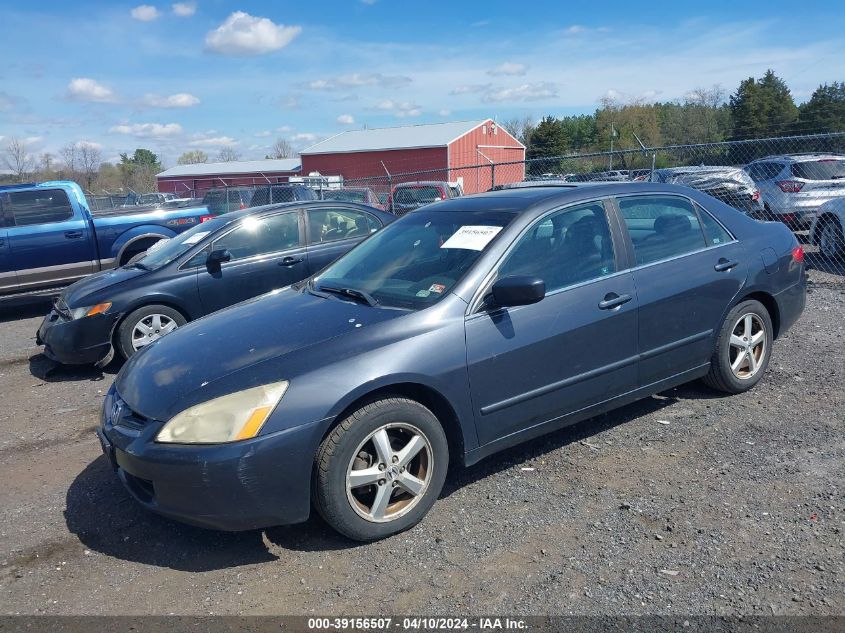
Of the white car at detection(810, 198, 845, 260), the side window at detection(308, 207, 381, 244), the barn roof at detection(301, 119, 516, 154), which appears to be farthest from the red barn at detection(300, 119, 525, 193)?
the side window at detection(308, 207, 381, 244)

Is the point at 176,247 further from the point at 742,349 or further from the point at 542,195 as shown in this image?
the point at 742,349

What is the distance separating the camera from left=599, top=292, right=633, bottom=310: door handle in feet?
13.5

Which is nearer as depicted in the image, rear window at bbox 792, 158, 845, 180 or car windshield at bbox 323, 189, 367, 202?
rear window at bbox 792, 158, 845, 180

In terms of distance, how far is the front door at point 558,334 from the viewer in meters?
3.68

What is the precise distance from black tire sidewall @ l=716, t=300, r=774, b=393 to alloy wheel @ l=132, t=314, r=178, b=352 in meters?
4.79

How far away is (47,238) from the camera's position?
9.74m

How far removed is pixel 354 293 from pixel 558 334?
3.92 ft

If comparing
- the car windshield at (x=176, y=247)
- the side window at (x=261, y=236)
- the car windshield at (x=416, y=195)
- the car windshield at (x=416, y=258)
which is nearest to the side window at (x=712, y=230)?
the car windshield at (x=416, y=258)

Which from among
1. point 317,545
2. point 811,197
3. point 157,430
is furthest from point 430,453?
point 811,197

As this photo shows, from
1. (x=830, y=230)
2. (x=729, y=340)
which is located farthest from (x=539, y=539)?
(x=830, y=230)

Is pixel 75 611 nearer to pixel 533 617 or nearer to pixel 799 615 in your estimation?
pixel 533 617

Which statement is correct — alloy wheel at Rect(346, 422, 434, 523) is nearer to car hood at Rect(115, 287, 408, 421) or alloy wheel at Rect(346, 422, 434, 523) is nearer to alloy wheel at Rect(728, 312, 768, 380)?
car hood at Rect(115, 287, 408, 421)

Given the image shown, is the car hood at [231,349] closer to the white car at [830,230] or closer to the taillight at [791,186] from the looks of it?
the white car at [830,230]

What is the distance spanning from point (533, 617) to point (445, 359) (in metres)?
1.26
